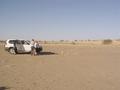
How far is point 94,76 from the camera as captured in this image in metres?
14.2

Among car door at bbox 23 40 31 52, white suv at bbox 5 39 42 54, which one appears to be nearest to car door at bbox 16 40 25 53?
white suv at bbox 5 39 42 54

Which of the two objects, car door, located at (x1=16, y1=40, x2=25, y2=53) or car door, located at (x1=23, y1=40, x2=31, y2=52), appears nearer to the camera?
car door, located at (x1=23, y1=40, x2=31, y2=52)

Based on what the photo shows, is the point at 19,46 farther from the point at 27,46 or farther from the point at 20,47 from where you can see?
the point at 27,46

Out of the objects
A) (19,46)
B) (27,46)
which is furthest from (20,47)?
(27,46)

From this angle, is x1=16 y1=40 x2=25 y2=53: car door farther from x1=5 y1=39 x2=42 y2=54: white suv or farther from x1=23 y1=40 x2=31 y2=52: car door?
x1=23 y1=40 x2=31 y2=52: car door

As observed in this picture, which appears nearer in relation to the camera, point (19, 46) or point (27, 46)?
point (27, 46)

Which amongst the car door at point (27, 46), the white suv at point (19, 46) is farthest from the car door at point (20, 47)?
the car door at point (27, 46)

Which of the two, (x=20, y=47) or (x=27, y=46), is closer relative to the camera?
(x=27, y=46)

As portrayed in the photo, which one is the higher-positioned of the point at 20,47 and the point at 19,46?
the point at 19,46

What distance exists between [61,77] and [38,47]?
648 inches

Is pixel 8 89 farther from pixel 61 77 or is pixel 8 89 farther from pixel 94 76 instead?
pixel 94 76

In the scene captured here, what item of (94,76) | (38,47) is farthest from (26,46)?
(94,76)

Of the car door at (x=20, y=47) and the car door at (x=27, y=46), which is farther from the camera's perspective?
the car door at (x=20, y=47)

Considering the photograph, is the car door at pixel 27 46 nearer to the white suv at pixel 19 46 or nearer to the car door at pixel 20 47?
the white suv at pixel 19 46
